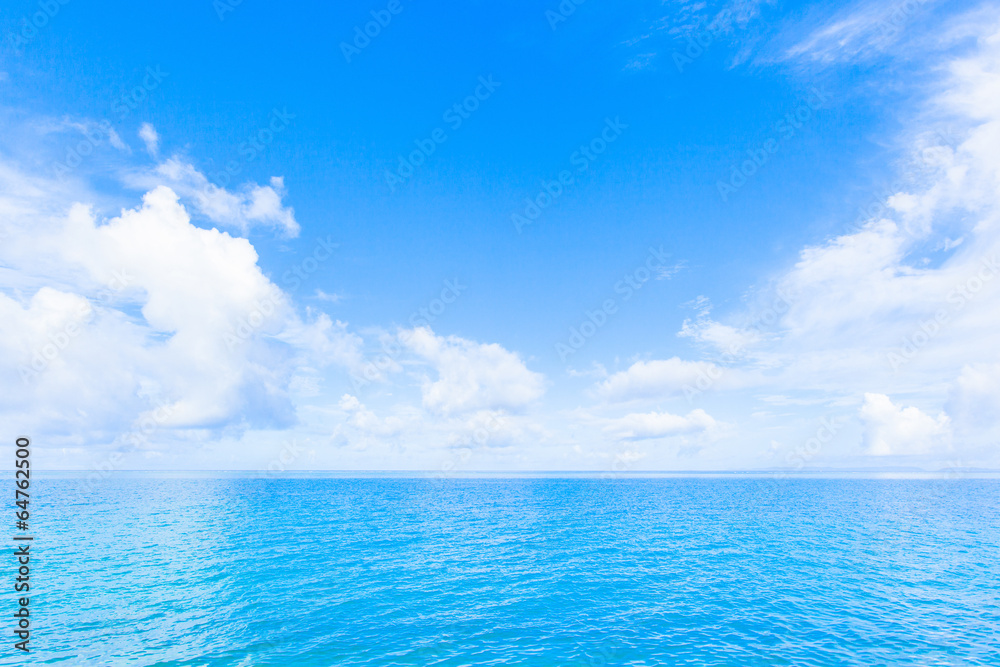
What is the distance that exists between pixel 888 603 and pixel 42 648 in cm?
5044

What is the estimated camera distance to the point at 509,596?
34281 mm

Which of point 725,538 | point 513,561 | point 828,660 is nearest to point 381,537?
point 513,561

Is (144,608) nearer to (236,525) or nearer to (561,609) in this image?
(561,609)

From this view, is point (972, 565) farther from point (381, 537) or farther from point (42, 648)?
point (42, 648)

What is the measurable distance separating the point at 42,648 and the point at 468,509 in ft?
251

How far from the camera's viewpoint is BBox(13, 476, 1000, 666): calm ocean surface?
2473 cm

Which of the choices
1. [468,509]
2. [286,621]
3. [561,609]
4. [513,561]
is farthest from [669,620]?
[468,509]

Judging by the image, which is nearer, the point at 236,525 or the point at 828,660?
the point at 828,660

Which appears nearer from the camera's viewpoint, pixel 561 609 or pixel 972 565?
pixel 561 609

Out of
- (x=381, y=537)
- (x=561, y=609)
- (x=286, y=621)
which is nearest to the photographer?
(x=286, y=621)

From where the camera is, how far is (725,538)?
Result: 59.5m

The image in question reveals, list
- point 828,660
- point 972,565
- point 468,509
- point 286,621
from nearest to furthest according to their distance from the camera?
point 828,660
point 286,621
point 972,565
point 468,509

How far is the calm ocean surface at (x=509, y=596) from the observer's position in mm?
24734

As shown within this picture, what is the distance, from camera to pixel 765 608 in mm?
31562
